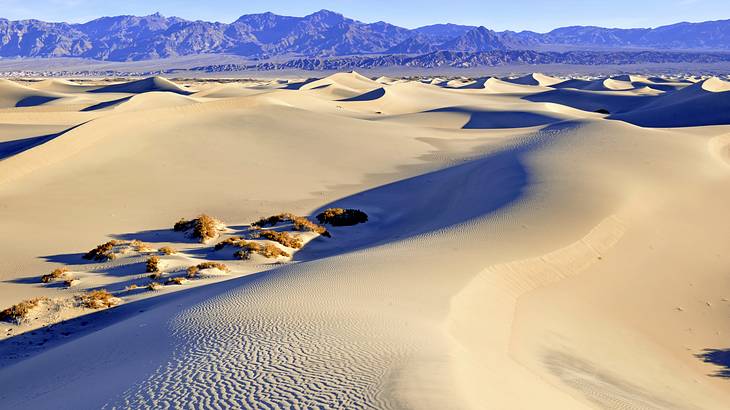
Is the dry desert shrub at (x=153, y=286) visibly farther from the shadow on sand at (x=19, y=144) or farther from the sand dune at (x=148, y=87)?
the sand dune at (x=148, y=87)

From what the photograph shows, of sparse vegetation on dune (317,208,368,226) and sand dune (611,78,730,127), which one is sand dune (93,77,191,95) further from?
sparse vegetation on dune (317,208,368,226)

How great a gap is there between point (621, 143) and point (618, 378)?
685 inches

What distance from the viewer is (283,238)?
49.8ft

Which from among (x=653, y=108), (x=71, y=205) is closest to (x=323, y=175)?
(x=71, y=205)

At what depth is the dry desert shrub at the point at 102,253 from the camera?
1342 cm

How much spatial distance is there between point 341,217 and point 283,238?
268cm

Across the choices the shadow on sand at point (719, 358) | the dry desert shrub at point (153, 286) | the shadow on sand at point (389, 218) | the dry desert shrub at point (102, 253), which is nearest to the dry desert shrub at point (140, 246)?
the dry desert shrub at point (102, 253)

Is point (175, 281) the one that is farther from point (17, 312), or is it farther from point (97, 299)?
point (17, 312)

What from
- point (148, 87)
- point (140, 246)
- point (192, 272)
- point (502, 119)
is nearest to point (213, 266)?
point (192, 272)

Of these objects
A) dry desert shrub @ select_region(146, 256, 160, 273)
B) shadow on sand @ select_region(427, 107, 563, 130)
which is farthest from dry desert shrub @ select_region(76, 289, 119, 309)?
shadow on sand @ select_region(427, 107, 563, 130)

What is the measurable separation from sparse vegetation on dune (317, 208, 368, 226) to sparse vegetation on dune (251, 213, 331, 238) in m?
0.41

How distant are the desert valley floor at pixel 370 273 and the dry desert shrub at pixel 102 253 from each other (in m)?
0.09

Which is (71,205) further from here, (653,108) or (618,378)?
(653,108)

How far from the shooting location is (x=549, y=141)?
26047 millimetres
